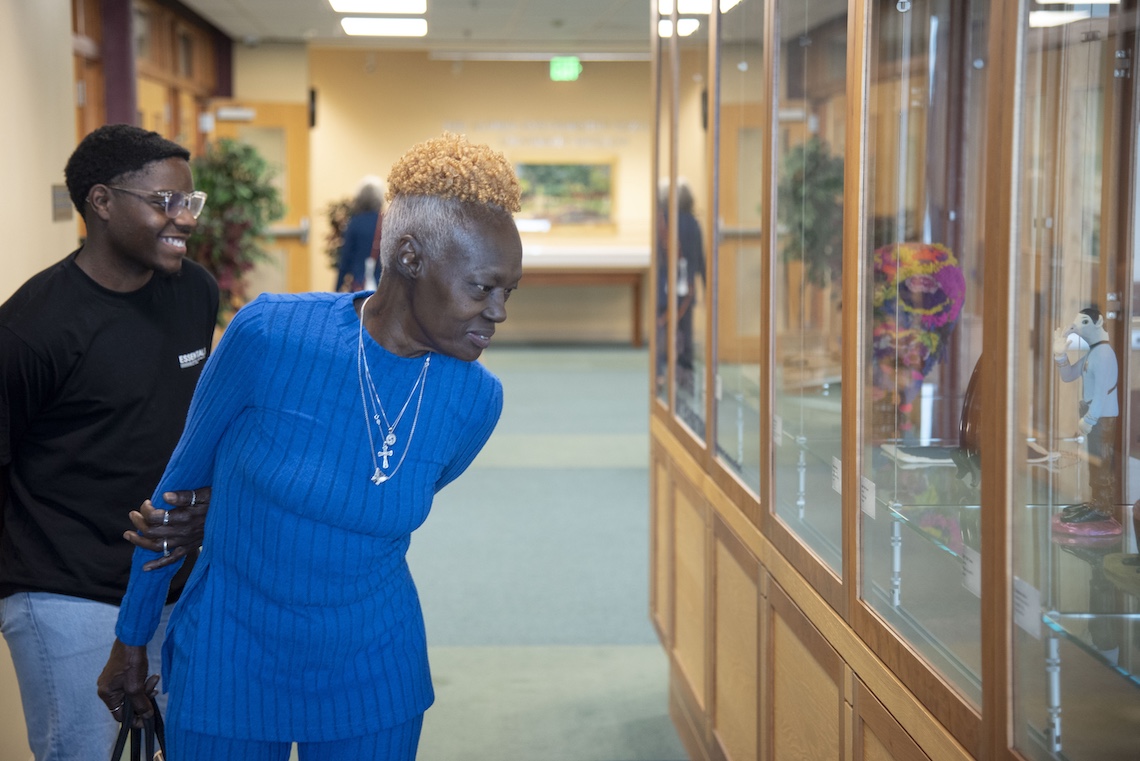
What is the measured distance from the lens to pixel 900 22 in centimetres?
261

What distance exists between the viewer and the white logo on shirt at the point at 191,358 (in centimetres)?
253

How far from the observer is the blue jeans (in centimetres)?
240

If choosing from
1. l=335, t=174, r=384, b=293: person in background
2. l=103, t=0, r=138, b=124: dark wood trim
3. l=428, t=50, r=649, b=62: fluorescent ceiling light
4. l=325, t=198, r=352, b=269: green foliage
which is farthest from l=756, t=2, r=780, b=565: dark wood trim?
l=428, t=50, r=649, b=62: fluorescent ceiling light

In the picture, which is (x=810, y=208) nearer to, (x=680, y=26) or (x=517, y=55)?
(x=680, y=26)

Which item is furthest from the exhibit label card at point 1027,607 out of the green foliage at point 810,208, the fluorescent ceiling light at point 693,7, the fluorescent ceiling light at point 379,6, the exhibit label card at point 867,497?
the fluorescent ceiling light at point 379,6

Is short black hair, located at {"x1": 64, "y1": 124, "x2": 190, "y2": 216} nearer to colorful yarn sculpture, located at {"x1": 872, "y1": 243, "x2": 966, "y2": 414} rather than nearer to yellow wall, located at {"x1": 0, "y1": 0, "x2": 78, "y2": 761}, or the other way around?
yellow wall, located at {"x1": 0, "y1": 0, "x2": 78, "y2": 761}

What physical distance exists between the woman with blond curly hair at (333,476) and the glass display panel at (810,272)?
77 centimetres

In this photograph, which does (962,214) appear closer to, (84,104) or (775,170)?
(775,170)

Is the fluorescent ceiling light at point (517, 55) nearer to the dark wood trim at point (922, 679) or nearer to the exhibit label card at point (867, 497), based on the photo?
the exhibit label card at point (867, 497)

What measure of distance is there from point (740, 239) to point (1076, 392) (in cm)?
157

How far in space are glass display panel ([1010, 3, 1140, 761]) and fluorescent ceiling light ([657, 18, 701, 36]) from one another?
1.95 m

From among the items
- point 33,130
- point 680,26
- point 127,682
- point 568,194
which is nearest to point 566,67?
point 568,194

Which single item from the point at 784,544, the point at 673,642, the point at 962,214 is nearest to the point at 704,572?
the point at 673,642

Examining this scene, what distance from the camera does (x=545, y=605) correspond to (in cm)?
518
